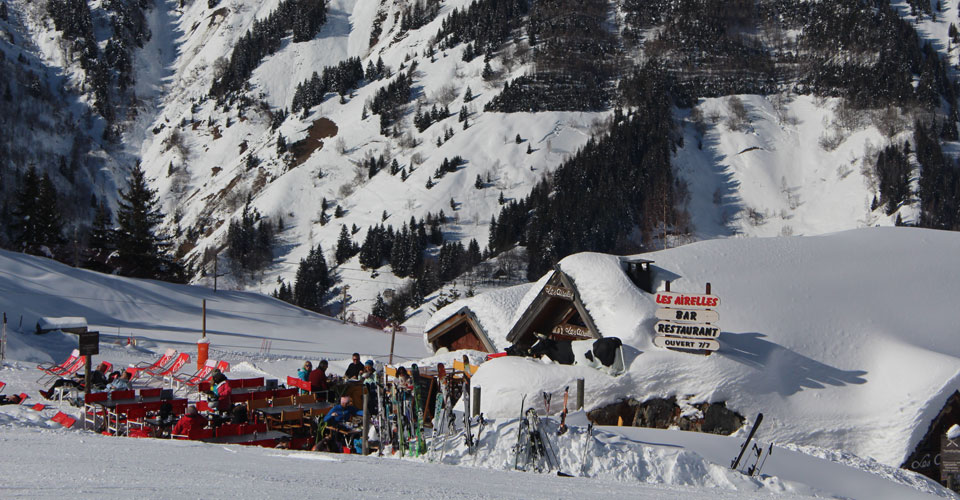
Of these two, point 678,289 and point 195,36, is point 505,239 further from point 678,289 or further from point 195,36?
point 195,36

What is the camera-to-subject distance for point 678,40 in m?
127

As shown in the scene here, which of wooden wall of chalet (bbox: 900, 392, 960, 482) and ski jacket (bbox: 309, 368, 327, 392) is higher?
ski jacket (bbox: 309, 368, 327, 392)

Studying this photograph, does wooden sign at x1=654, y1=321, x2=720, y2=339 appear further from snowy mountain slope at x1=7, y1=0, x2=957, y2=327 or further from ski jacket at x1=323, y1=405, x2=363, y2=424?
snowy mountain slope at x1=7, y1=0, x2=957, y2=327

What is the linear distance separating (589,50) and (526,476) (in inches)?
4672

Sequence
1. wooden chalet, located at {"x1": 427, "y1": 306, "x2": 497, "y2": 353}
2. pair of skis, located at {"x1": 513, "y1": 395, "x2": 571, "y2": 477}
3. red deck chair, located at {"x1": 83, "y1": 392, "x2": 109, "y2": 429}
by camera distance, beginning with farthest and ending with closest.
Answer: wooden chalet, located at {"x1": 427, "y1": 306, "x2": 497, "y2": 353} < red deck chair, located at {"x1": 83, "y1": 392, "x2": 109, "y2": 429} < pair of skis, located at {"x1": 513, "y1": 395, "x2": 571, "y2": 477}

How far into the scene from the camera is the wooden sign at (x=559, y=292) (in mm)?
22812

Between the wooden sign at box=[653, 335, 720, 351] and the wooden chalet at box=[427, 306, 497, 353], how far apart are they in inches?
360

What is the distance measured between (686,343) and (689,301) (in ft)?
3.28

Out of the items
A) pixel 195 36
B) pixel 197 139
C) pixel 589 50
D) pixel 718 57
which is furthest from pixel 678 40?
pixel 195 36

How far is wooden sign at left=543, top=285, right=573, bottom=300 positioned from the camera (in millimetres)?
22812

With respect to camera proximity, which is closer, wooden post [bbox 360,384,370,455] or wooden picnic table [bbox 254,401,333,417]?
wooden post [bbox 360,384,370,455]

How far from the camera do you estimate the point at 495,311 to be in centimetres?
2809

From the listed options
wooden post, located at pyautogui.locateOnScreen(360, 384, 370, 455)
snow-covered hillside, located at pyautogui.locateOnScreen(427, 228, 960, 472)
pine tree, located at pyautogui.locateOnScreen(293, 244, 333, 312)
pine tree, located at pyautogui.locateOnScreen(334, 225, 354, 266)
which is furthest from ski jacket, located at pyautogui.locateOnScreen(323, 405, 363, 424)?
pine tree, located at pyautogui.locateOnScreen(334, 225, 354, 266)

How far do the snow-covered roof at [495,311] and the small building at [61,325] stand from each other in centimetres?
1295
